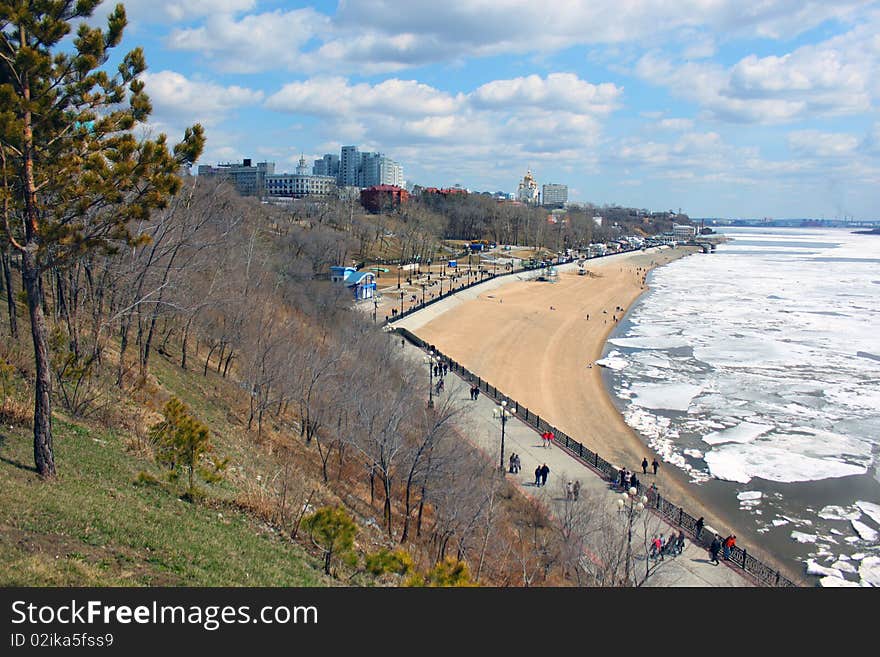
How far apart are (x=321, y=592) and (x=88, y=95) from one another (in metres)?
8.83

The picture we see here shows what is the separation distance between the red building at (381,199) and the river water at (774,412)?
2908 inches

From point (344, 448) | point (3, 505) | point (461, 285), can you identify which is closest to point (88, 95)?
point (3, 505)

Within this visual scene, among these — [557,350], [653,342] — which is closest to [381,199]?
[653,342]

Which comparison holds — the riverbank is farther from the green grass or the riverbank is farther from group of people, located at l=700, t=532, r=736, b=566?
the green grass

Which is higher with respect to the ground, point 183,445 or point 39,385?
point 39,385

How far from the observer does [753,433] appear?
28688mm

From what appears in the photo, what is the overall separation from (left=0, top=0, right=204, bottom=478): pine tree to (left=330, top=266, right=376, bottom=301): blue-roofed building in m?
45.6

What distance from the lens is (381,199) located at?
130625 millimetres

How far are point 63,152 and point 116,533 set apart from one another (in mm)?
6222

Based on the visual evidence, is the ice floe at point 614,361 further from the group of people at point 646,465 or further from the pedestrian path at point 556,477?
the group of people at point 646,465

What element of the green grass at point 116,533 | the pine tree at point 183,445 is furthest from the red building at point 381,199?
the green grass at point 116,533

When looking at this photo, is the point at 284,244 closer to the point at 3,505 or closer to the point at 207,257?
the point at 207,257

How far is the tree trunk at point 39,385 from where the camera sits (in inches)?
412

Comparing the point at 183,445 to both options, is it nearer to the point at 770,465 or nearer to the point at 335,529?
the point at 335,529
